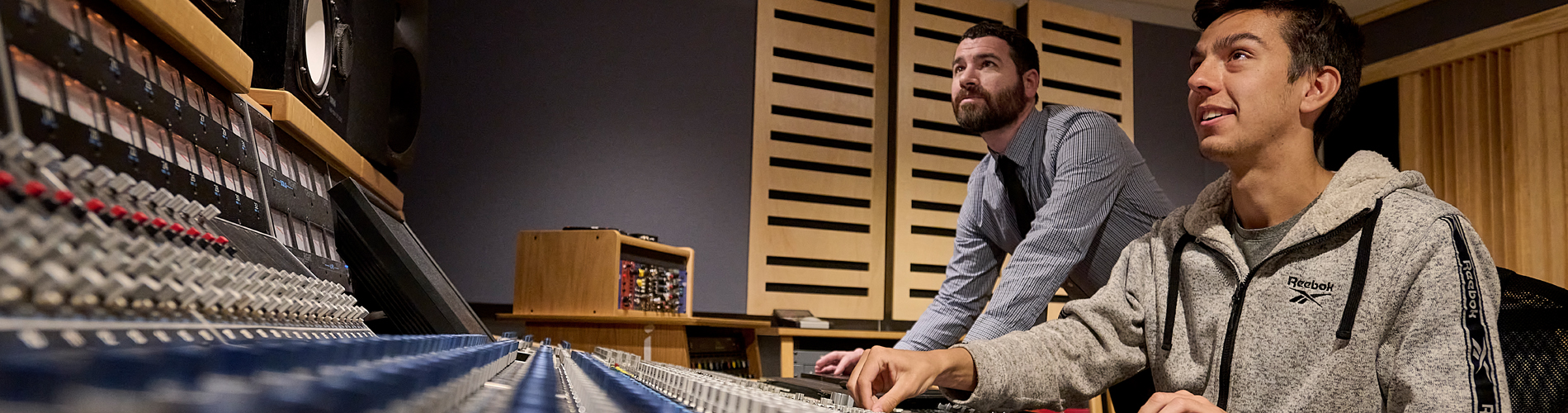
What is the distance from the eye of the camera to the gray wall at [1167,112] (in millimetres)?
5891

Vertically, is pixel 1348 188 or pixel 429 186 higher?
pixel 429 186

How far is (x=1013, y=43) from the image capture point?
241 cm

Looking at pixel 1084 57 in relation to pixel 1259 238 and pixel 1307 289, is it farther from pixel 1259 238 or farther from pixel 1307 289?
pixel 1307 289

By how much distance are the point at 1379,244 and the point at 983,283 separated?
3.94 ft

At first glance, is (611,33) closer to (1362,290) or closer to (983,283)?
(983,283)

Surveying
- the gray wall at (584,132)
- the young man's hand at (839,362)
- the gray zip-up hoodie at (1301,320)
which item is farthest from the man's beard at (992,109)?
the gray wall at (584,132)

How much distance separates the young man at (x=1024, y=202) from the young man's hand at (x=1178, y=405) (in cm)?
71

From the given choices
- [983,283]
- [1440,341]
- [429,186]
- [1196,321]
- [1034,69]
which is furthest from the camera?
[429,186]

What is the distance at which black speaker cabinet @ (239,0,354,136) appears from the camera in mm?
1302

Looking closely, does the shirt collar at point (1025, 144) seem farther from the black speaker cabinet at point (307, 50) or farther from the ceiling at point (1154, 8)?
the ceiling at point (1154, 8)

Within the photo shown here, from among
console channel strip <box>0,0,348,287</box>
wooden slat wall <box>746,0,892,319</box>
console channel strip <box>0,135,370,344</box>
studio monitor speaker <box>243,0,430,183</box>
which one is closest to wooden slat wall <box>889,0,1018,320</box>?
wooden slat wall <box>746,0,892,319</box>

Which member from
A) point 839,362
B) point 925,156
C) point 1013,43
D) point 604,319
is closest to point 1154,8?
point 925,156

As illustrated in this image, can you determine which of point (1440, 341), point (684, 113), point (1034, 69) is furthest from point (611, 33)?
point (1440, 341)

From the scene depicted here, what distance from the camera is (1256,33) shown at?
51.0 inches
